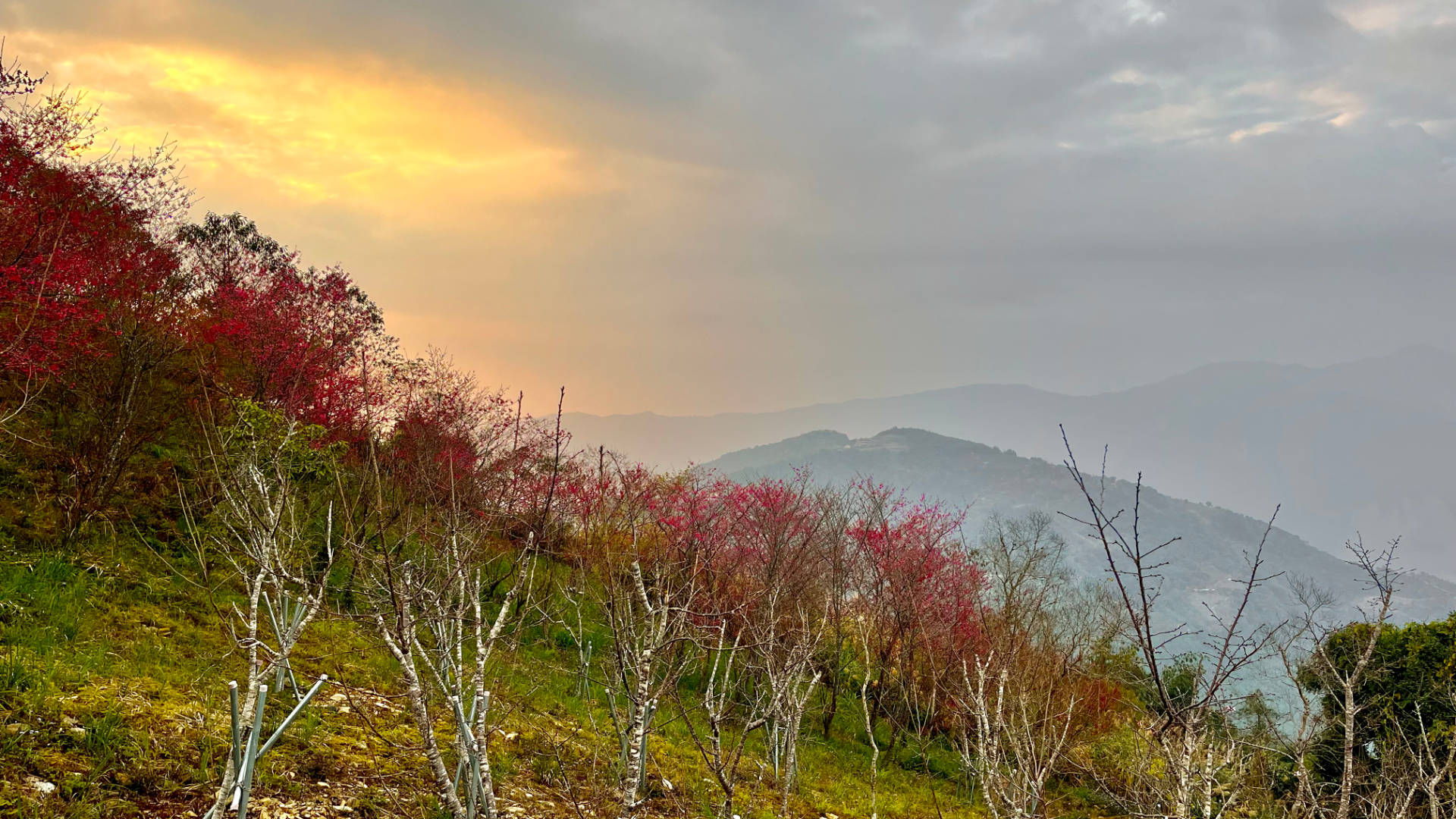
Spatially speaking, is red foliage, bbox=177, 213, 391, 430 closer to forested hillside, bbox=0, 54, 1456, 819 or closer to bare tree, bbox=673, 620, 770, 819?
forested hillside, bbox=0, 54, 1456, 819

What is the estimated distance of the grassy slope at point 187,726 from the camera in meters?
4.96

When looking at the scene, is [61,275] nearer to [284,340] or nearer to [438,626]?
[284,340]

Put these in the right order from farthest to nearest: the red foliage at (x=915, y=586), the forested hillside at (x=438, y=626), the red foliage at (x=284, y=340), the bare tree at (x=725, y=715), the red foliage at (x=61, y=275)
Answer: the red foliage at (x=915, y=586) → the red foliage at (x=284, y=340) → the red foliage at (x=61, y=275) → the forested hillside at (x=438, y=626) → the bare tree at (x=725, y=715)

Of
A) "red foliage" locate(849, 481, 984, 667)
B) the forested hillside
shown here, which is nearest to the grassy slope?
the forested hillside

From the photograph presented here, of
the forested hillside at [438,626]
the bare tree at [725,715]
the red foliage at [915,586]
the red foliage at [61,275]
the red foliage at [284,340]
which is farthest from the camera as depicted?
the red foliage at [915,586]

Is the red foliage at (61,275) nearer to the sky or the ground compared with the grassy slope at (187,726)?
nearer to the sky

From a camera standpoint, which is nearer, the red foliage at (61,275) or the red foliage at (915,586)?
the red foliage at (61,275)

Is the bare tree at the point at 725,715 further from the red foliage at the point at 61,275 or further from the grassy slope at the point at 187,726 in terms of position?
the red foliage at the point at 61,275

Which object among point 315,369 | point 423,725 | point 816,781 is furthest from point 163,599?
point 816,781

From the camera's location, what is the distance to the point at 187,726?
584 centimetres

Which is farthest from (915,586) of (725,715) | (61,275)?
(61,275)

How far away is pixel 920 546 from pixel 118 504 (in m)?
18.4

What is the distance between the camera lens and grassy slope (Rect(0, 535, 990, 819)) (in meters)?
4.96

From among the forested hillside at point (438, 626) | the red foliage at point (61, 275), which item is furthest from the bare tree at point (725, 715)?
the red foliage at point (61, 275)
